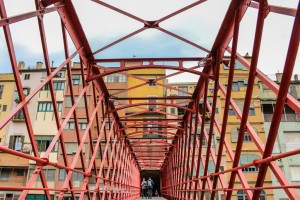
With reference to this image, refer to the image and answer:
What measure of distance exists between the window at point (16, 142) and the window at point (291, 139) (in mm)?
29730

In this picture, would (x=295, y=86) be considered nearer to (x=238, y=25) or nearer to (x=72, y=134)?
(x=72, y=134)

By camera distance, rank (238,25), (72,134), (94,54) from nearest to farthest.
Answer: (238,25)
(94,54)
(72,134)

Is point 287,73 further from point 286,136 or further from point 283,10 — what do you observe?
point 286,136

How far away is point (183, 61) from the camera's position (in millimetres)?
7359

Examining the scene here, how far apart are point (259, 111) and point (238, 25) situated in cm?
2782

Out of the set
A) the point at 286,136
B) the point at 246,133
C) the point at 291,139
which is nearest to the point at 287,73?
the point at 246,133

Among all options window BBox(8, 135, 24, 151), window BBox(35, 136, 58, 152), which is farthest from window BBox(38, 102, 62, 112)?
window BBox(8, 135, 24, 151)

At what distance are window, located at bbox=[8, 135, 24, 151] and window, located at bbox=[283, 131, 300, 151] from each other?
97.5 ft

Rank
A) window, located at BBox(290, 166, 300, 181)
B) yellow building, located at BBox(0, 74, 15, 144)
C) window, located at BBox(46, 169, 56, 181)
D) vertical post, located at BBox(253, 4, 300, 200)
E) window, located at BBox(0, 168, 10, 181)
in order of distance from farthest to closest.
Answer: yellow building, located at BBox(0, 74, 15, 144), window, located at BBox(0, 168, 10, 181), window, located at BBox(46, 169, 56, 181), window, located at BBox(290, 166, 300, 181), vertical post, located at BBox(253, 4, 300, 200)

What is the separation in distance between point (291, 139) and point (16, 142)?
1227 inches

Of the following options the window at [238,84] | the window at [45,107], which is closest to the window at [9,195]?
the window at [45,107]

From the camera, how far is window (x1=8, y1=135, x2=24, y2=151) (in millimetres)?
30803

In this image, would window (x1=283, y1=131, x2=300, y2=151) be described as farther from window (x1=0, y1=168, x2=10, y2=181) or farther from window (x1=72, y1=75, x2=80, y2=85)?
window (x1=0, y1=168, x2=10, y2=181)

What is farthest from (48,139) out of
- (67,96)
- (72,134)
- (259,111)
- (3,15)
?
(3,15)
